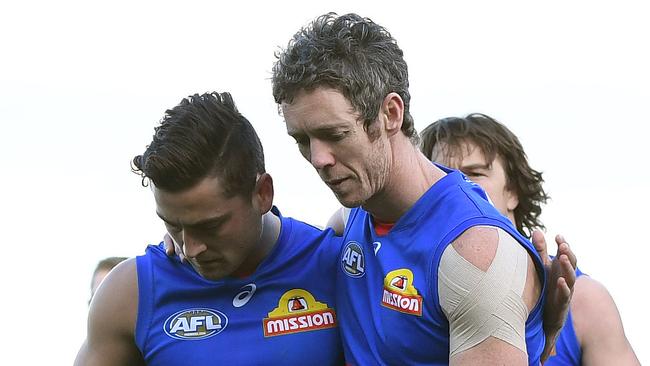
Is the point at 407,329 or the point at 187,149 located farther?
the point at 187,149

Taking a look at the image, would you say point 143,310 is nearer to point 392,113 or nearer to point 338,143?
point 338,143

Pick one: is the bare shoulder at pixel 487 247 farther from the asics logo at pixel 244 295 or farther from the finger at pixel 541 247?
the asics logo at pixel 244 295

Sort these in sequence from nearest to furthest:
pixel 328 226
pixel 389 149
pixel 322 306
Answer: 1. pixel 389 149
2. pixel 322 306
3. pixel 328 226

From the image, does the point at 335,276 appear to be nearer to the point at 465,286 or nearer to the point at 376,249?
the point at 376,249

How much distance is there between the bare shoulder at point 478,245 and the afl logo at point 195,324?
110cm

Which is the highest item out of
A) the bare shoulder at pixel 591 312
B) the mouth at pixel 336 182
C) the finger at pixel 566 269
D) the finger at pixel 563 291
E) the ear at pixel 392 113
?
the ear at pixel 392 113

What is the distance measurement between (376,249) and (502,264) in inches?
23.6

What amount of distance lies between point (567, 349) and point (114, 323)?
Answer: 7.69ft

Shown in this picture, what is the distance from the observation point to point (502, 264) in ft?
11.4

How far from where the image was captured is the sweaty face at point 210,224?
394 cm

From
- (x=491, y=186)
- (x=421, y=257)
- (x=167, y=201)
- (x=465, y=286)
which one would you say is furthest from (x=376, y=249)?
(x=491, y=186)

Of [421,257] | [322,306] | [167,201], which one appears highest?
[167,201]

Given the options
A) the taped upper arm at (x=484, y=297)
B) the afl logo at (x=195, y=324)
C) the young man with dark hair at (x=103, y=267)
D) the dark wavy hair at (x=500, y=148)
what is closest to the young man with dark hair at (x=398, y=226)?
the taped upper arm at (x=484, y=297)

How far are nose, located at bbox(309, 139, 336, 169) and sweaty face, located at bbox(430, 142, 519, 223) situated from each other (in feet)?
6.77
